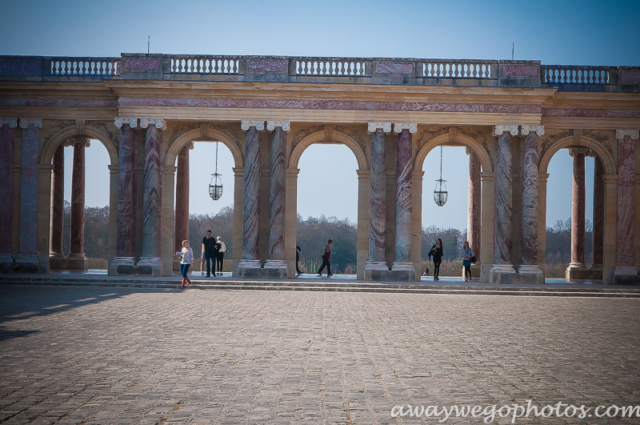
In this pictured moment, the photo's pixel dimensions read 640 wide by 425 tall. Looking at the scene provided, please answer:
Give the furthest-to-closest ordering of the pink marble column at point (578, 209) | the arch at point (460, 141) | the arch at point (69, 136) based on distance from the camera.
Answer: the pink marble column at point (578, 209), the arch at point (69, 136), the arch at point (460, 141)

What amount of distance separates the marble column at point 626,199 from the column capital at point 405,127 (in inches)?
439

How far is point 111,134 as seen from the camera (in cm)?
3912

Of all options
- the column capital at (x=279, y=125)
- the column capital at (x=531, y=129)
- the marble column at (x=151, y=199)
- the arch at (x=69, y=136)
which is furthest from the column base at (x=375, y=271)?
the arch at (x=69, y=136)

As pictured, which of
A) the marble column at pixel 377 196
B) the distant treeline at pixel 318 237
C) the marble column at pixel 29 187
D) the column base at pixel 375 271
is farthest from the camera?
the distant treeline at pixel 318 237

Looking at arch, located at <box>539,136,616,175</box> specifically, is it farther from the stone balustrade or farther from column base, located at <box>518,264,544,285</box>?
column base, located at <box>518,264,544,285</box>

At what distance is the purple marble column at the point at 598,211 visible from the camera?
42.1m

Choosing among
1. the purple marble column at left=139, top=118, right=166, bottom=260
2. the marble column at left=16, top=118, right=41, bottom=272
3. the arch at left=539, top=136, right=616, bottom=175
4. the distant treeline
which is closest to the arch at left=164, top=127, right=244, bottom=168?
the purple marble column at left=139, top=118, right=166, bottom=260

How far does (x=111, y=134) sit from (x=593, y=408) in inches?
1361

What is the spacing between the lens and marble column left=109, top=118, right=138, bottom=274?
3741cm

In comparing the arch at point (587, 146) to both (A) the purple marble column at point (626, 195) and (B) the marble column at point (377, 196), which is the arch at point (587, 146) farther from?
(B) the marble column at point (377, 196)

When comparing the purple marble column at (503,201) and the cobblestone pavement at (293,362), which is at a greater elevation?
the purple marble column at (503,201)

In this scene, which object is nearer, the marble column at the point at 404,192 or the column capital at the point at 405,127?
the marble column at the point at 404,192

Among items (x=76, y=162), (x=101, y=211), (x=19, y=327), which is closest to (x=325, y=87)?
(x=76, y=162)

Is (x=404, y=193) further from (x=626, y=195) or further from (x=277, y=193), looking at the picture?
(x=626, y=195)
